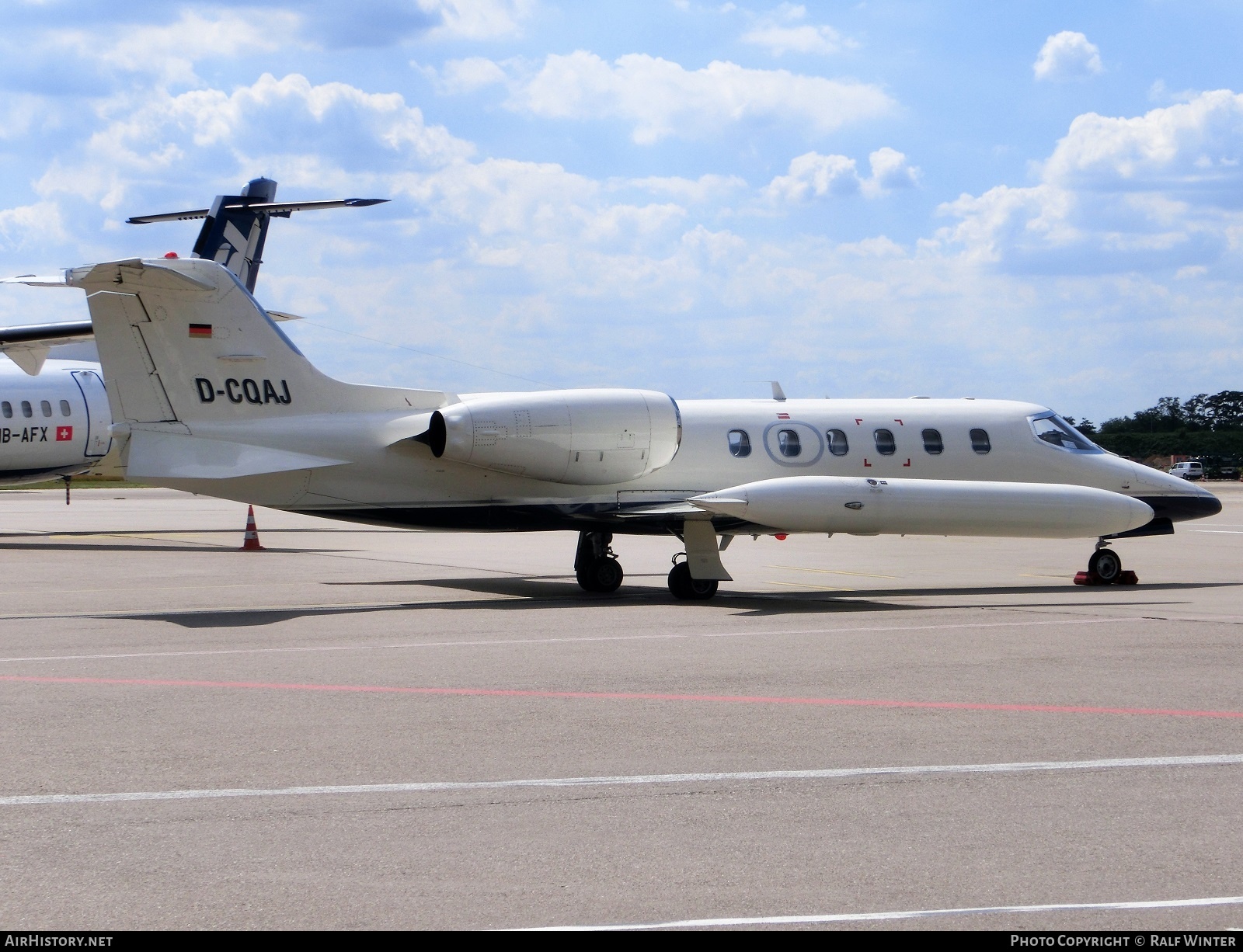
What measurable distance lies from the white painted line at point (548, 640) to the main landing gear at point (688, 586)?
3.64 meters

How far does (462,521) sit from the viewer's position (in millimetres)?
18844

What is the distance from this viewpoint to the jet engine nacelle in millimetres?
18031

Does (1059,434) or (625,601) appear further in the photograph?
(1059,434)

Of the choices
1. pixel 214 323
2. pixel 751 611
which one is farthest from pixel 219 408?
pixel 751 611

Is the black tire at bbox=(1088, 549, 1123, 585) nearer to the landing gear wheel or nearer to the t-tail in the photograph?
the landing gear wheel

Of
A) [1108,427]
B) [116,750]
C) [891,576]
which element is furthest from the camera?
[1108,427]

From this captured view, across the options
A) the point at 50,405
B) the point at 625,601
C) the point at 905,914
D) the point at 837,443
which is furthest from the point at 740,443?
the point at 50,405

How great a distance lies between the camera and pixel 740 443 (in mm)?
20422

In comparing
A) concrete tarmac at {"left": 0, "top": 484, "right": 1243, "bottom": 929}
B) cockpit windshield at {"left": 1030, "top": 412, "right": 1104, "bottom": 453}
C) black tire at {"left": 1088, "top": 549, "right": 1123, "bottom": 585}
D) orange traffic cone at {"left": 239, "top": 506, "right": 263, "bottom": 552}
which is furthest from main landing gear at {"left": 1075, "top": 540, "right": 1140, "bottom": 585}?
orange traffic cone at {"left": 239, "top": 506, "right": 263, "bottom": 552}

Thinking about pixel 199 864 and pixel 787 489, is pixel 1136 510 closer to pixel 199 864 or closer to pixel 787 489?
pixel 787 489

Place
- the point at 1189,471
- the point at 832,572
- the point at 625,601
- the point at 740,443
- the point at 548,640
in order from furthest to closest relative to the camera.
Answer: the point at 1189,471 → the point at 832,572 → the point at 740,443 → the point at 625,601 → the point at 548,640

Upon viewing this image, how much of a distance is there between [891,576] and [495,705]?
14123mm

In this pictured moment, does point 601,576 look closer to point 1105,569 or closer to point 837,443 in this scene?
point 837,443

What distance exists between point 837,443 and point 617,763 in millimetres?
13082
